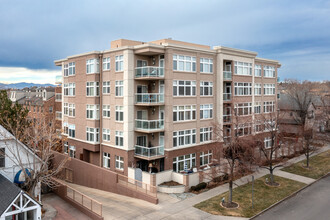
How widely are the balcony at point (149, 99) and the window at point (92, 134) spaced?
6545mm

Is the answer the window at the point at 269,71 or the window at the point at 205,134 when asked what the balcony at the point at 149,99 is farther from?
the window at the point at 269,71

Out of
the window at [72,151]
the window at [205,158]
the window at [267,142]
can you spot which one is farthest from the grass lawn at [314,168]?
the window at [72,151]

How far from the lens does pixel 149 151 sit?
26000mm

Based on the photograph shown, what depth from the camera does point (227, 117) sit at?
33.5m

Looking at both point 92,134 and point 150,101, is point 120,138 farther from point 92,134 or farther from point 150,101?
point 150,101

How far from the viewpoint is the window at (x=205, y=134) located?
30.5 meters

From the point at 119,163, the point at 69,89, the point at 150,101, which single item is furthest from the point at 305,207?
the point at 69,89

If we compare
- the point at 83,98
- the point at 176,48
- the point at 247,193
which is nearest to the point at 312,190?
the point at 247,193

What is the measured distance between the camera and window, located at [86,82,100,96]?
1168 inches

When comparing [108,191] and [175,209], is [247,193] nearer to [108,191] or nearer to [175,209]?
[175,209]

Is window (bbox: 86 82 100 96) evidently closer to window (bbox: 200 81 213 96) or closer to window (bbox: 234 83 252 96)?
window (bbox: 200 81 213 96)

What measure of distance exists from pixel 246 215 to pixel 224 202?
2323 millimetres

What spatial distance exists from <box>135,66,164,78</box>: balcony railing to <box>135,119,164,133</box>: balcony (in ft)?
14.7

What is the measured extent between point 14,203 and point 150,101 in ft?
48.1
